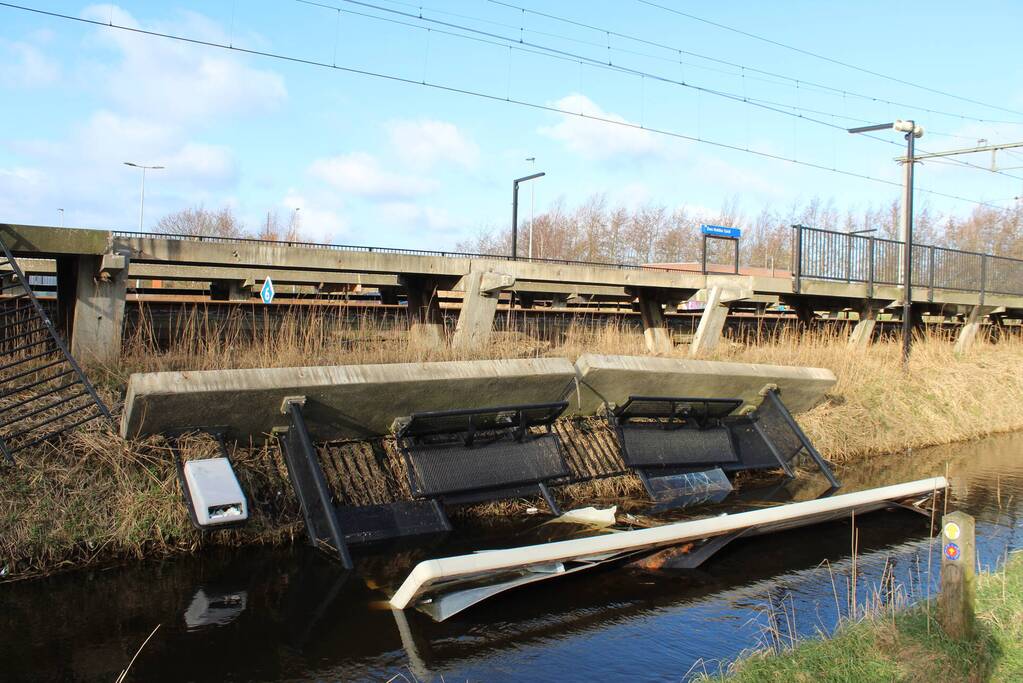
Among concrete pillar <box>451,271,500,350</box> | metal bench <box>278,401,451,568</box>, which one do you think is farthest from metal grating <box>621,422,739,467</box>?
concrete pillar <box>451,271,500,350</box>

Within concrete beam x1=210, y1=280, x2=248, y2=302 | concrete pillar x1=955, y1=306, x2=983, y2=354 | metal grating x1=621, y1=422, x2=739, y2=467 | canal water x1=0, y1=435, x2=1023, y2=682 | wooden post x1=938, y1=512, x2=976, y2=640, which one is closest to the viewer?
wooden post x1=938, y1=512, x2=976, y2=640

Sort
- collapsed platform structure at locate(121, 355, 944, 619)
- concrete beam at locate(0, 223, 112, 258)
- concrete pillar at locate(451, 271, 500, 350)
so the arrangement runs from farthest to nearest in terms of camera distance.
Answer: concrete pillar at locate(451, 271, 500, 350) → concrete beam at locate(0, 223, 112, 258) → collapsed platform structure at locate(121, 355, 944, 619)

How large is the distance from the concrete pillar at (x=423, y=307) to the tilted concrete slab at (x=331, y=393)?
3.67 m

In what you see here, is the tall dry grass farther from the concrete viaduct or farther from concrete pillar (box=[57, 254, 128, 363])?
the concrete viaduct

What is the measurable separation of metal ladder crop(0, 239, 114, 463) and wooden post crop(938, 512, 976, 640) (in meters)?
6.16

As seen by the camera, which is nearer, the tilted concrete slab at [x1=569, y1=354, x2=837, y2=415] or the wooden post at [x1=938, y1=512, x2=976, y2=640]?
the wooden post at [x1=938, y1=512, x2=976, y2=640]

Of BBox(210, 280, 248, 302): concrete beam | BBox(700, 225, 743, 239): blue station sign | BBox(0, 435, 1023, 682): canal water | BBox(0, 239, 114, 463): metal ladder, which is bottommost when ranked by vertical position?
BBox(0, 435, 1023, 682): canal water

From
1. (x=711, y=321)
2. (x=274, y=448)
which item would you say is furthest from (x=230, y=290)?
(x=274, y=448)

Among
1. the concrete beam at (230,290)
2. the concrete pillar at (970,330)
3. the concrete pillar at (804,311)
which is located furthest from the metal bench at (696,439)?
the concrete pillar at (970,330)

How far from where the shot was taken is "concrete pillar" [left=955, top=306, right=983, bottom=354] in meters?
20.0

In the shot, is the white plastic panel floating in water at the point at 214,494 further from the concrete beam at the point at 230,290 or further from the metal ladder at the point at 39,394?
the concrete beam at the point at 230,290

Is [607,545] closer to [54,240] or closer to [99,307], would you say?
[99,307]

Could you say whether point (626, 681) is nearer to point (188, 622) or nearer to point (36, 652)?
point (188, 622)

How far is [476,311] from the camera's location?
11.6 metres
